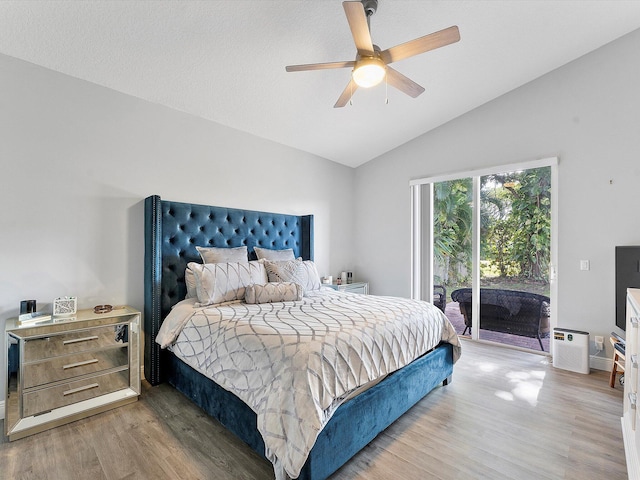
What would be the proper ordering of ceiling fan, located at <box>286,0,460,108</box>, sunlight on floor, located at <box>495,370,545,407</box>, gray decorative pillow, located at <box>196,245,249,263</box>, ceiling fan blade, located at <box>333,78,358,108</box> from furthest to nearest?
gray decorative pillow, located at <box>196,245,249,263</box>, sunlight on floor, located at <box>495,370,545,407</box>, ceiling fan blade, located at <box>333,78,358,108</box>, ceiling fan, located at <box>286,0,460,108</box>

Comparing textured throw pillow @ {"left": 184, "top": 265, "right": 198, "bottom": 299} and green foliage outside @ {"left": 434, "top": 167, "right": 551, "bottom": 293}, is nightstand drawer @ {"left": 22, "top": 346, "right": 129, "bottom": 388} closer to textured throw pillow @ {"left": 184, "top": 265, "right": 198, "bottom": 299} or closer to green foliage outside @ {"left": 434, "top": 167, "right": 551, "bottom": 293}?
textured throw pillow @ {"left": 184, "top": 265, "right": 198, "bottom": 299}

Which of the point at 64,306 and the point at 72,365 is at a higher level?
the point at 64,306

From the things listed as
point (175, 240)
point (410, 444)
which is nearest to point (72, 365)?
point (175, 240)

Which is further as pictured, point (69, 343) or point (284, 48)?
point (284, 48)

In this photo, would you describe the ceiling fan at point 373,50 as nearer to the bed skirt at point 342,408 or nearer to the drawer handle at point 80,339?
the bed skirt at point 342,408

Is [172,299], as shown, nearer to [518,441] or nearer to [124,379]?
[124,379]

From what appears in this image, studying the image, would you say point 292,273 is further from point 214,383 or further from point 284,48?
point 284,48

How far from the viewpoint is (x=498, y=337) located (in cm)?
407

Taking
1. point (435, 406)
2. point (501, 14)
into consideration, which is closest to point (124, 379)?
point (435, 406)

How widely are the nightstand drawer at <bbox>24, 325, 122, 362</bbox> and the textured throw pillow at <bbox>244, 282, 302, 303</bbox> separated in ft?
3.54

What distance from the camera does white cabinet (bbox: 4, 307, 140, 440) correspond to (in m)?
2.04

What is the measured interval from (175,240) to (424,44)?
8.90 ft

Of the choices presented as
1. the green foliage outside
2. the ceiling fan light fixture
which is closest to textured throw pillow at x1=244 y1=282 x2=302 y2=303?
the ceiling fan light fixture

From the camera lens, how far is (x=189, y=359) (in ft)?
7.54
